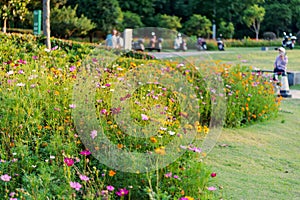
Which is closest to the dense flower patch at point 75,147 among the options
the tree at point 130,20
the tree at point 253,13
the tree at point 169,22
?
the tree at point 130,20

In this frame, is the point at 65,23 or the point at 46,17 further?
the point at 65,23

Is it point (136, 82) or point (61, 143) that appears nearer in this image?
point (61, 143)

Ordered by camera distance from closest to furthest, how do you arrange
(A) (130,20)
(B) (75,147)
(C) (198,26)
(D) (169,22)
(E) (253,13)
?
(B) (75,147)
(A) (130,20)
(D) (169,22)
(C) (198,26)
(E) (253,13)

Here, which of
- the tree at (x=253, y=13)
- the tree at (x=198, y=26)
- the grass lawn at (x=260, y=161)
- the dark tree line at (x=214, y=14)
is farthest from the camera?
the tree at (x=253, y=13)

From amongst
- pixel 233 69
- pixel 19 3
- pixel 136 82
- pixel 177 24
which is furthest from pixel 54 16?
pixel 136 82

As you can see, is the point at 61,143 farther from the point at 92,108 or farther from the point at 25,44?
the point at 25,44

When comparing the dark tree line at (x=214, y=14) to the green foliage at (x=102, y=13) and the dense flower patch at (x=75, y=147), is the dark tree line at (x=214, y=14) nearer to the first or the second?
the green foliage at (x=102, y=13)

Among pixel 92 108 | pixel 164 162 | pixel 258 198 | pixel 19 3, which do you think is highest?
pixel 19 3

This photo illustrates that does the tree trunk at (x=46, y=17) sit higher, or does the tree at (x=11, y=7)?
the tree at (x=11, y=7)

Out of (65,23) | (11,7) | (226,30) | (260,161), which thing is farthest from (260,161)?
(226,30)

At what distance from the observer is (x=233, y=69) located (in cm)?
708

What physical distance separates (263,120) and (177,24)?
93.8ft

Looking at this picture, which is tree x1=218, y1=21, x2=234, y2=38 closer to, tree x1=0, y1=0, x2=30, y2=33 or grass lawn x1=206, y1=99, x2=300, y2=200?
tree x1=0, y1=0, x2=30, y2=33

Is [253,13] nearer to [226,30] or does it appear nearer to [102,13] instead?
[226,30]
